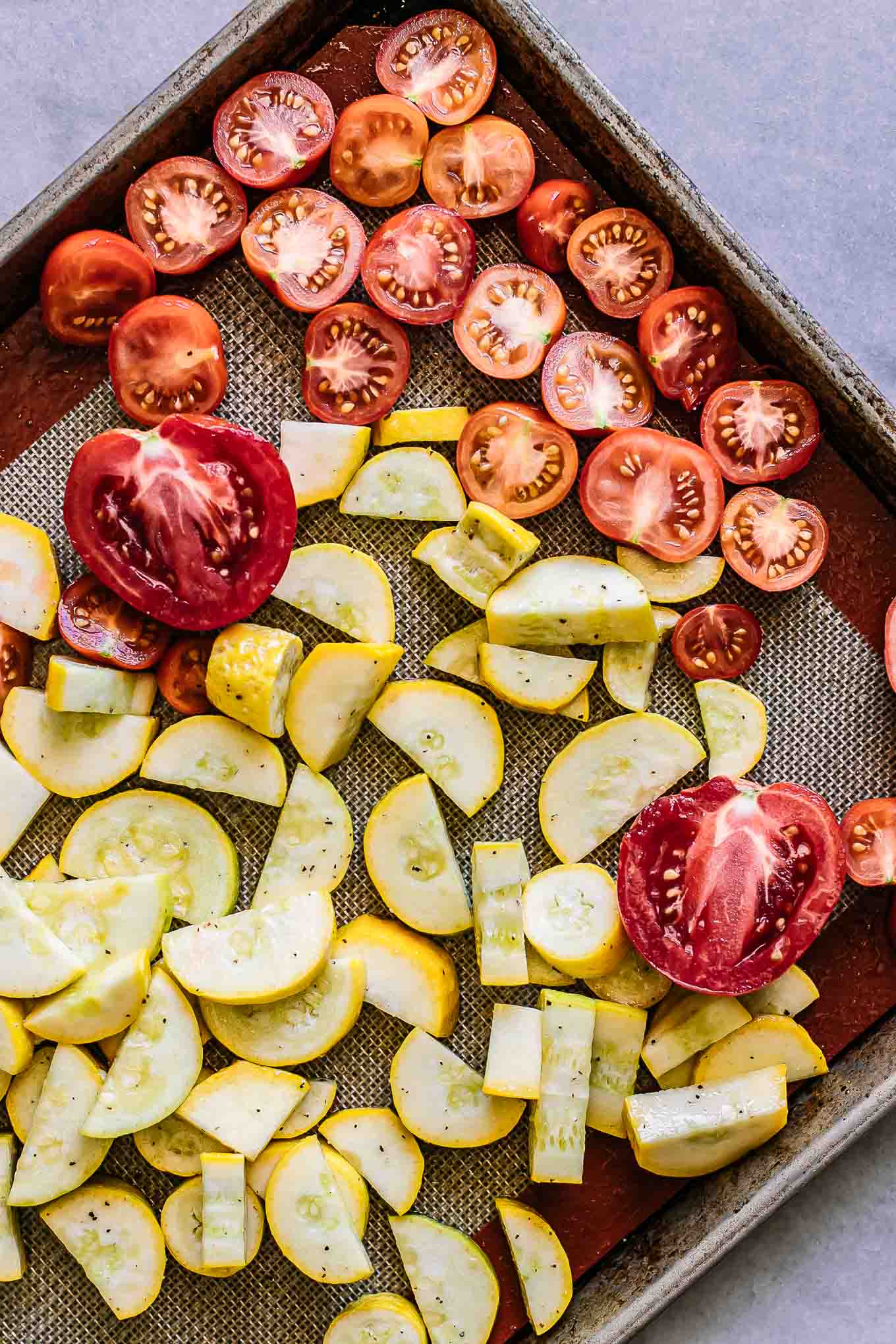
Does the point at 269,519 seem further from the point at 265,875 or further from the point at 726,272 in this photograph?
the point at 726,272

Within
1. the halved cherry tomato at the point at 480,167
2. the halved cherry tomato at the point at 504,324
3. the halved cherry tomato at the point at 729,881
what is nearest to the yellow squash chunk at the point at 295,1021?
the halved cherry tomato at the point at 729,881

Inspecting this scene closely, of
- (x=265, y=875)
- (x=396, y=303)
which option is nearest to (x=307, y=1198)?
(x=265, y=875)

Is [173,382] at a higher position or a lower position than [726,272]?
lower

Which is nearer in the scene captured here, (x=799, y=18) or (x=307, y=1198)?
(x=307, y=1198)

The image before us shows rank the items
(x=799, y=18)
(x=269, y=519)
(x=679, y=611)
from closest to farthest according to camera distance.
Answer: (x=269, y=519) < (x=679, y=611) < (x=799, y=18)

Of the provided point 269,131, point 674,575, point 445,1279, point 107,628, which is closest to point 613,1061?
point 445,1279

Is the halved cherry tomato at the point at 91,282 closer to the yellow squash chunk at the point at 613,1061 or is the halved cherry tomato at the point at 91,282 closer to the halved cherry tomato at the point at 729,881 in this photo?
the halved cherry tomato at the point at 729,881

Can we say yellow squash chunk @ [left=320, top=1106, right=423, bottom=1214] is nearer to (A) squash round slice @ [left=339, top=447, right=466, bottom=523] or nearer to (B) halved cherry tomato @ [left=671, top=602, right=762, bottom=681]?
(B) halved cherry tomato @ [left=671, top=602, right=762, bottom=681]

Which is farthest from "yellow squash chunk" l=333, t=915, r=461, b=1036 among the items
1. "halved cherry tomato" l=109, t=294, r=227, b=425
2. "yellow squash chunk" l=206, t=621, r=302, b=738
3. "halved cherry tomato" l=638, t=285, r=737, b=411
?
"halved cherry tomato" l=638, t=285, r=737, b=411
